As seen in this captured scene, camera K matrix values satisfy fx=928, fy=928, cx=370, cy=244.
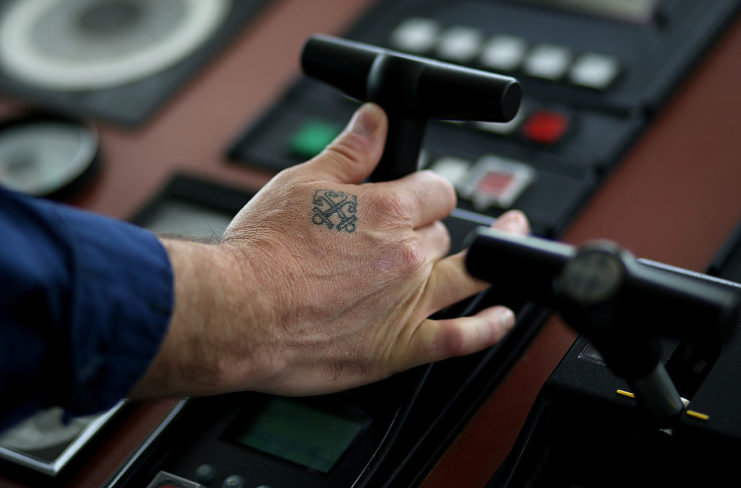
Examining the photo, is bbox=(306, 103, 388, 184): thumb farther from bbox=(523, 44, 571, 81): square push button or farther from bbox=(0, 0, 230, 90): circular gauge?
bbox=(0, 0, 230, 90): circular gauge

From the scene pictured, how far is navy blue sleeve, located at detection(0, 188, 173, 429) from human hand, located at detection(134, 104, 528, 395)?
0.03m

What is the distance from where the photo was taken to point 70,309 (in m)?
0.67

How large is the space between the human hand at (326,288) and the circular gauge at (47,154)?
425mm

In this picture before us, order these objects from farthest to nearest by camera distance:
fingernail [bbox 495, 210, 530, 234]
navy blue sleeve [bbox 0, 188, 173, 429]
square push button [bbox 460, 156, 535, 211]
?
square push button [bbox 460, 156, 535, 211]
fingernail [bbox 495, 210, 530, 234]
navy blue sleeve [bbox 0, 188, 173, 429]

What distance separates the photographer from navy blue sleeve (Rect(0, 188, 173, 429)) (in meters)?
0.66

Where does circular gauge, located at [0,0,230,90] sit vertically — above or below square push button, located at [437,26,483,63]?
below

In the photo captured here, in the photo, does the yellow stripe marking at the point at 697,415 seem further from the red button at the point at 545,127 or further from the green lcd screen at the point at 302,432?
the red button at the point at 545,127

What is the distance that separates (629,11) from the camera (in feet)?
4.31

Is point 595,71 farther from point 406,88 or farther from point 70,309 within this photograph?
point 70,309

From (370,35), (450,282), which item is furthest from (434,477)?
(370,35)

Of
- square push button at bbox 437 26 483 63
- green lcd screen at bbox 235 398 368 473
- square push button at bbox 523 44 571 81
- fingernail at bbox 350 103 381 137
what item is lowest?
green lcd screen at bbox 235 398 368 473

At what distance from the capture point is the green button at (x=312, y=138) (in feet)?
3.86

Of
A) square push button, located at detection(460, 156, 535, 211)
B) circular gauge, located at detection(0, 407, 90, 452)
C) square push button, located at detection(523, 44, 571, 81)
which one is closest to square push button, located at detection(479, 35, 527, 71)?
square push button, located at detection(523, 44, 571, 81)

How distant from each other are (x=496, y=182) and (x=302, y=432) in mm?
398
